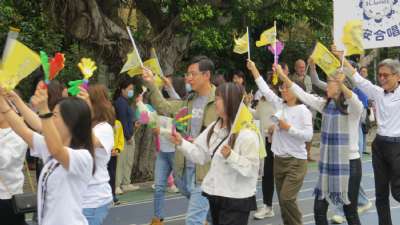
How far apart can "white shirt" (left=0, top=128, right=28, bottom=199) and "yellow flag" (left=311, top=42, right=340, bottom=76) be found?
2.90m

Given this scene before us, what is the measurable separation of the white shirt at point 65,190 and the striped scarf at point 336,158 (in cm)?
333

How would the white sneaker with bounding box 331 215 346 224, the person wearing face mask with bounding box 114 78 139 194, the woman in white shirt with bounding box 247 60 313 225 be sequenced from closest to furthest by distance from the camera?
the woman in white shirt with bounding box 247 60 313 225 < the white sneaker with bounding box 331 215 346 224 < the person wearing face mask with bounding box 114 78 139 194

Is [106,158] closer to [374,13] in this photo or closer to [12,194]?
[12,194]

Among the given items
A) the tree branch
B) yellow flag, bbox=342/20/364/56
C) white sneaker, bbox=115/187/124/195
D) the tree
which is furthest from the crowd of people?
the tree branch

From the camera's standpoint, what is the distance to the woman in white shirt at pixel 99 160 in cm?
478

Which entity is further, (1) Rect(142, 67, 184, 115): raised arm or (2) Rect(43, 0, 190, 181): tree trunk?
(2) Rect(43, 0, 190, 181): tree trunk

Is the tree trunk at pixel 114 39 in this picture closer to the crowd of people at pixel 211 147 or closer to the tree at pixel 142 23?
the tree at pixel 142 23

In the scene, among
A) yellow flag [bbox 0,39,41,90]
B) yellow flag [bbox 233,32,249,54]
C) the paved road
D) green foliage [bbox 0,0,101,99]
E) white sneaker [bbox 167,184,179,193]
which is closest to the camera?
yellow flag [bbox 0,39,41,90]

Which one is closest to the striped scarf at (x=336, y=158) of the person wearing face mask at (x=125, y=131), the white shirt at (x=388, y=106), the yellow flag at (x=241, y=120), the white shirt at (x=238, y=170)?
the white shirt at (x=388, y=106)

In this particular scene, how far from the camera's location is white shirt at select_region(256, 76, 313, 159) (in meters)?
7.05

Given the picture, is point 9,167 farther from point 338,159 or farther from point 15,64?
point 338,159

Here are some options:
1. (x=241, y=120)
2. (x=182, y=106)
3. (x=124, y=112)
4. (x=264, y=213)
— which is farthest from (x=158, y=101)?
(x=124, y=112)

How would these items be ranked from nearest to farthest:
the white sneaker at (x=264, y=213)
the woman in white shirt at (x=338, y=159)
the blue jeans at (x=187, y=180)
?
1. the woman in white shirt at (x=338, y=159)
2. the blue jeans at (x=187, y=180)
3. the white sneaker at (x=264, y=213)

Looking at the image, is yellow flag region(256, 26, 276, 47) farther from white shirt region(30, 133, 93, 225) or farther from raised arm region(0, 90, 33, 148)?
white shirt region(30, 133, 93, 225)
